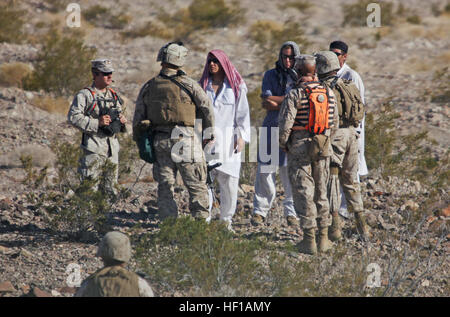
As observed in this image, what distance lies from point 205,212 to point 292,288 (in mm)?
1484

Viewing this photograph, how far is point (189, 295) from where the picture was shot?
5.03 metres

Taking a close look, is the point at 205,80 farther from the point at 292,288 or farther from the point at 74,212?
the point at 292,288

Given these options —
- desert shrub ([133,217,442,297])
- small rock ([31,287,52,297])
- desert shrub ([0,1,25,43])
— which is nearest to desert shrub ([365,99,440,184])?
desert shrub ([133,217,442,297])

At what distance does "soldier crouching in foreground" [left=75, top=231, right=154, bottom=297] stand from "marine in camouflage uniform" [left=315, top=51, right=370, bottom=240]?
107 inches

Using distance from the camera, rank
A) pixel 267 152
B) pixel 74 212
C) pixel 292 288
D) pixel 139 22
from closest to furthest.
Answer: pixel 292 288 → pixel 74 212 → pixel 267 152 → pixel 139 22

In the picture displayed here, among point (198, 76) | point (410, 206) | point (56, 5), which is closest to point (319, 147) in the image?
point (410, 206)

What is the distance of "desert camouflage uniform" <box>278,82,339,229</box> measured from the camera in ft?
20.0

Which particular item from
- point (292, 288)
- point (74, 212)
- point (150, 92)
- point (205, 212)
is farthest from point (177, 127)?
point (292, 288)

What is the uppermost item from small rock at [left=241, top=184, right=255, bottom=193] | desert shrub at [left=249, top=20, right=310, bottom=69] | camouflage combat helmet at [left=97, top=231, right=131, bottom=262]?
desert shrub at [left=249, top=20, right=310, bottom=69]

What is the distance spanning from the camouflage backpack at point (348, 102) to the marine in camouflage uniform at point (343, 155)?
11 millimetres

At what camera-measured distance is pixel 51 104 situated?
12.7 m

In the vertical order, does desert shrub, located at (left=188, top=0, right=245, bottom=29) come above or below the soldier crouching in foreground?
above

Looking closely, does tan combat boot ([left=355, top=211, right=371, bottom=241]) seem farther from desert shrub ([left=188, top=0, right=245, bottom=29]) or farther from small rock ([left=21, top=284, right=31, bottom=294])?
desert shrub ([left=188, top=0, right=245, bottom=29])

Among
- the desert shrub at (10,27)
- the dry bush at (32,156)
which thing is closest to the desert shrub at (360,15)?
the desert shrub at (10,27)
